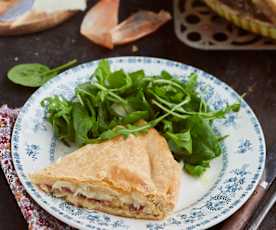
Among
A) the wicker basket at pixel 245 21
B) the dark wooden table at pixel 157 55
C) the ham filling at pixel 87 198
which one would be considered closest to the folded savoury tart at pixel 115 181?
the ham filling at pixel 87 198

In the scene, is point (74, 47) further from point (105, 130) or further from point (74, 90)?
point (105, 130)

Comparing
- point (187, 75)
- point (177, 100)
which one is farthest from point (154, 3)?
point (177, 100)

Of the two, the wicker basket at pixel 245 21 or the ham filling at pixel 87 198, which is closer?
the ham filling at pixel 87 198

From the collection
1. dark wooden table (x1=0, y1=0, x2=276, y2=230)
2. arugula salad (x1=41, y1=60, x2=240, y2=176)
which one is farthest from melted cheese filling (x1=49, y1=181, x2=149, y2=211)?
dark wooden table (x1=0, y1=0, x2=276, y2=230)

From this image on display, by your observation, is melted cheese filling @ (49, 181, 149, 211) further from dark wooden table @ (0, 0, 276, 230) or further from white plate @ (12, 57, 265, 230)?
dark wooden table @ (0, 0, 276, 230)

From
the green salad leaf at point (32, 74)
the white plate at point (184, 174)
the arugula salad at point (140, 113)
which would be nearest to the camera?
the white plate at point (184, 174)

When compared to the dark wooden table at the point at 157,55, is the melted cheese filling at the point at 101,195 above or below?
above

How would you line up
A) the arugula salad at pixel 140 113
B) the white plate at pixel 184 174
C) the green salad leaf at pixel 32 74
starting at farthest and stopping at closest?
the green salad leaf at pixel 32 74 → the arugula salad at pixel 140 113 → the white plate at pixel 184 174

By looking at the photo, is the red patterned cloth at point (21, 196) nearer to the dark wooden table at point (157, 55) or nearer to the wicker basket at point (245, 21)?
the dark wooden table at point (157, 55)

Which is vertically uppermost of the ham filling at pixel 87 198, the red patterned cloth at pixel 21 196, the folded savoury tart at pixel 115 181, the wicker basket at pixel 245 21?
the wicker basket at pixel 245 21
